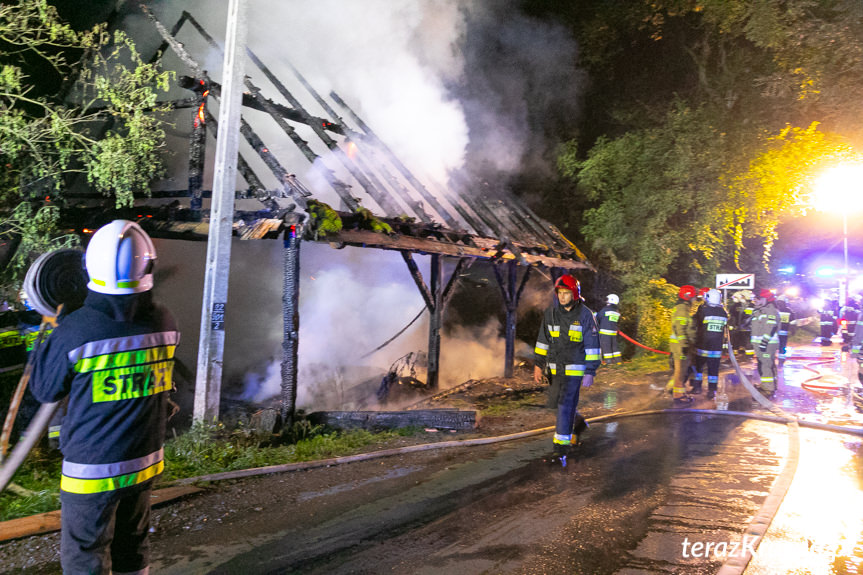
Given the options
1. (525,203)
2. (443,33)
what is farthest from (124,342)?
(525,203)

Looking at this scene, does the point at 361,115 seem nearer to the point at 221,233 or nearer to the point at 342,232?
the point at 342,232

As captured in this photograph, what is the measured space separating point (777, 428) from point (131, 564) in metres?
8.07

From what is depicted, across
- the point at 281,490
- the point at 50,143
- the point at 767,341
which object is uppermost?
the point at 50,143

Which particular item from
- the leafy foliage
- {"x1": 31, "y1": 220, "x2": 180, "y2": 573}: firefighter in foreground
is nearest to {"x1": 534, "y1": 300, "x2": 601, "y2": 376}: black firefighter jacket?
{"x1": 31, "y1": 220, "x2": 180, "y2": 573}: firefighter in foreground

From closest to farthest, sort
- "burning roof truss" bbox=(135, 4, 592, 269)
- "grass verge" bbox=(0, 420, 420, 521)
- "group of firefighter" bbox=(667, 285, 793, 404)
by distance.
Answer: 1. "grass verge" bbox=(0, 420, 420, 521)
2. "burning roof truss" bbox=(135, 4, 592, 269)
3. "group of firefighter" bbox=(667, 285, 793, 404)

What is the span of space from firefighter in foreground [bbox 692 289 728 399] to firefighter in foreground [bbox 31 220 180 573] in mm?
9332

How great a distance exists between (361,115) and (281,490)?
34.6ft

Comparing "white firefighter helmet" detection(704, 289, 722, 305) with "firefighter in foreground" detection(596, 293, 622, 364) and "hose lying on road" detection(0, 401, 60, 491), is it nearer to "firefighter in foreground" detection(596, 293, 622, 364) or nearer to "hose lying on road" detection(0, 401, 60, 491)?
"firefighter in foreground" detection(596, 293, 622, 364)

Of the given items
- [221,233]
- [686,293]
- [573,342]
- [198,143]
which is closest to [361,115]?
[198,143]

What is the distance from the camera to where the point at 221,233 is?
611 cm

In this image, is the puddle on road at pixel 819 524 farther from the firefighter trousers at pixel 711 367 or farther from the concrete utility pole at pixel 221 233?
the concrete utility pole at pixel 221 233

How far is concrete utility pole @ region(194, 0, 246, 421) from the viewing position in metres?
5.98

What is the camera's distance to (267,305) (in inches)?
529

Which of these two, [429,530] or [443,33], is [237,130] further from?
[443,33]
